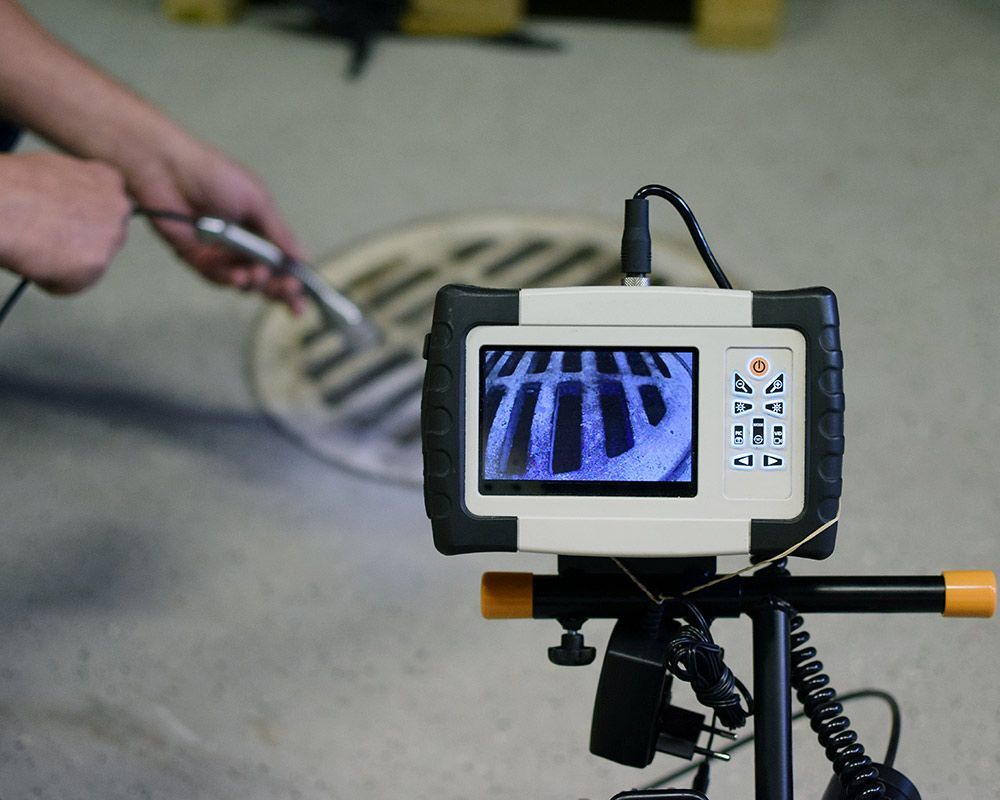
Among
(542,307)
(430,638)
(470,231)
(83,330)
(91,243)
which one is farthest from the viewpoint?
(470,231)

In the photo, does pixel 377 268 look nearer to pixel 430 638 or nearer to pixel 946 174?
pixel 430 638

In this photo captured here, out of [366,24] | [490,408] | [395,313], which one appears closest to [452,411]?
[490,408]

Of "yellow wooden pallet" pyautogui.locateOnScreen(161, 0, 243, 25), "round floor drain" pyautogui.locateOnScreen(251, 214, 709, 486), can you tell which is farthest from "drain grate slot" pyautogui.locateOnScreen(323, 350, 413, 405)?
"yellow wooden pallet" pyautogui.locateOnScreen(161, 0, 243, 25)

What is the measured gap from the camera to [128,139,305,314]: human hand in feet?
3.83

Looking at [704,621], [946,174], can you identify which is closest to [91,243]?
[704,621]

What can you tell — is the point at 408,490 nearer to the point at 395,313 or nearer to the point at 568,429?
the point at 395,313

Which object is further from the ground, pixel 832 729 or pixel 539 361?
pixel 539 361

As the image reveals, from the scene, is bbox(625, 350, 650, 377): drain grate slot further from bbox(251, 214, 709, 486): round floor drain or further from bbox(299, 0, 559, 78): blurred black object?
bbox(299, 0, 559, 78): blurred black object

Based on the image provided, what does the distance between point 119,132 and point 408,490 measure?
480mm

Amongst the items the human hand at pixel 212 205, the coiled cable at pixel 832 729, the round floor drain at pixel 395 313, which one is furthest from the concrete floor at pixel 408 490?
the coiled cable at pixel 832 729

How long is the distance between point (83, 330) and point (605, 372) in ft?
3.64

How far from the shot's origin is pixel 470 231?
1.61 metres

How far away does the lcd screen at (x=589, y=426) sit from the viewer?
553mm

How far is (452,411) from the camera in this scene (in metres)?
0.54
